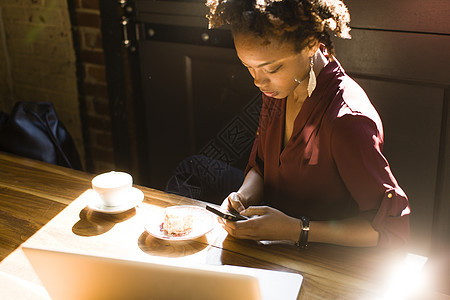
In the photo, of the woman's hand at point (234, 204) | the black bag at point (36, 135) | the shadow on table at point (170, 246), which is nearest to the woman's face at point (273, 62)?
the woman's hand at point (234, 204)

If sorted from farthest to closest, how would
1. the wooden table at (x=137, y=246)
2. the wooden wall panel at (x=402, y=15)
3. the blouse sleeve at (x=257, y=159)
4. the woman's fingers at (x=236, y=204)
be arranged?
1. the wooden wall panel at (x=402, y=15)
2. the blouse sleeve at (x=257, y=159)
3. the woman's fingers at (x=236, y=204)
4. the wooden table at (x=137, y=246)

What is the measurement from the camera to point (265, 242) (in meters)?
1.22

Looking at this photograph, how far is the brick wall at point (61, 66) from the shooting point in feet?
8.10

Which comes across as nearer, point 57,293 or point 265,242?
point 57,293

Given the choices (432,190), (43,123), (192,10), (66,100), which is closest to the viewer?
(432,190)

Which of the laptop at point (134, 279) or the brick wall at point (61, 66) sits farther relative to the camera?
the brick wall at point (61, 66)

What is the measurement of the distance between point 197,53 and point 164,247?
127 centimetres

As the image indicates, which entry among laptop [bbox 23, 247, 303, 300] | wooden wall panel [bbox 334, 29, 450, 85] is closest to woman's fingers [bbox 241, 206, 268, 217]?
laptop [bbox 23, 247, 303, 300]

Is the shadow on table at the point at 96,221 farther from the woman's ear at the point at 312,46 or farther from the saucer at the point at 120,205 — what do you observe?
the woman's ear at the point at 312,46

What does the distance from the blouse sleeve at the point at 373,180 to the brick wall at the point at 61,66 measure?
1.53 m

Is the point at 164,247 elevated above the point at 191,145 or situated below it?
above

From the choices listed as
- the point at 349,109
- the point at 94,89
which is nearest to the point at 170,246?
the point at 349,109

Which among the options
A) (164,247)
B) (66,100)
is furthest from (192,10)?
(164,247)

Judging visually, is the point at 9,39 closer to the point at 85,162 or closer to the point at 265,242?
the point at 85,162
